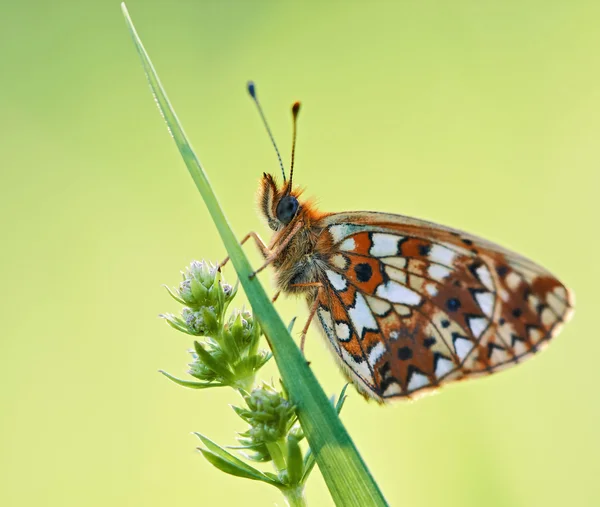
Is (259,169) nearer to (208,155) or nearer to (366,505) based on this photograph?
(208,155)

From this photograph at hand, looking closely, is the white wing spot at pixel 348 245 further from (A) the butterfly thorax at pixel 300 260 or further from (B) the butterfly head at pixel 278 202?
(B) the butterfly head at pixel 278 202

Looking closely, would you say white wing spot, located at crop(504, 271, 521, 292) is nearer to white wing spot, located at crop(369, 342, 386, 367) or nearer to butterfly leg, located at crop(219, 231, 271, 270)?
white wing spot, located at crop(369, 342, 386, 367)

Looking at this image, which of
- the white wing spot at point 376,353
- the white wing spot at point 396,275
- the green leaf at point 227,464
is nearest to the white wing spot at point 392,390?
the white wing spot at point 376,353

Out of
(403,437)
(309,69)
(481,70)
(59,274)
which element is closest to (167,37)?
(309,69)

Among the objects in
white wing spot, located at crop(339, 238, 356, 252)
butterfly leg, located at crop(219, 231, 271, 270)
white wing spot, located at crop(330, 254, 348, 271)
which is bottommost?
white wing spot, located at crop(330, 254, 348, 271)

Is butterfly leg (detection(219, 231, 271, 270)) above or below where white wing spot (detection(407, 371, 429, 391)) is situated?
above

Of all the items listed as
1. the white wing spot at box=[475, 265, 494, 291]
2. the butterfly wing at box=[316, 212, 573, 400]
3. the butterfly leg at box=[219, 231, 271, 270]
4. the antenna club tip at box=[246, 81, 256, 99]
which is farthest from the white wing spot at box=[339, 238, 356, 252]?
the antenna club tip at box=[246, 81, 256, 99]
